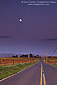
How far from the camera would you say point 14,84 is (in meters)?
11.8

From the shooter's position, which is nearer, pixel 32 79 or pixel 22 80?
pixel 22 80

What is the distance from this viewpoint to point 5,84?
11711 mm

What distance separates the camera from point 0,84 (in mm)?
11719

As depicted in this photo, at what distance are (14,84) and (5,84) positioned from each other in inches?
25.2

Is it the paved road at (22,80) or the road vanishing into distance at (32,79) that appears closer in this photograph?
the paved road at (22,80)

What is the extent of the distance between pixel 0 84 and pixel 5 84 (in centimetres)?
36

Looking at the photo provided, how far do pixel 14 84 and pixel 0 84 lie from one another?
100 centimetres

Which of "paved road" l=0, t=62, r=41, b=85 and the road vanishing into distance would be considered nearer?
"paved road" l=0, t=62, r=41, b=85
